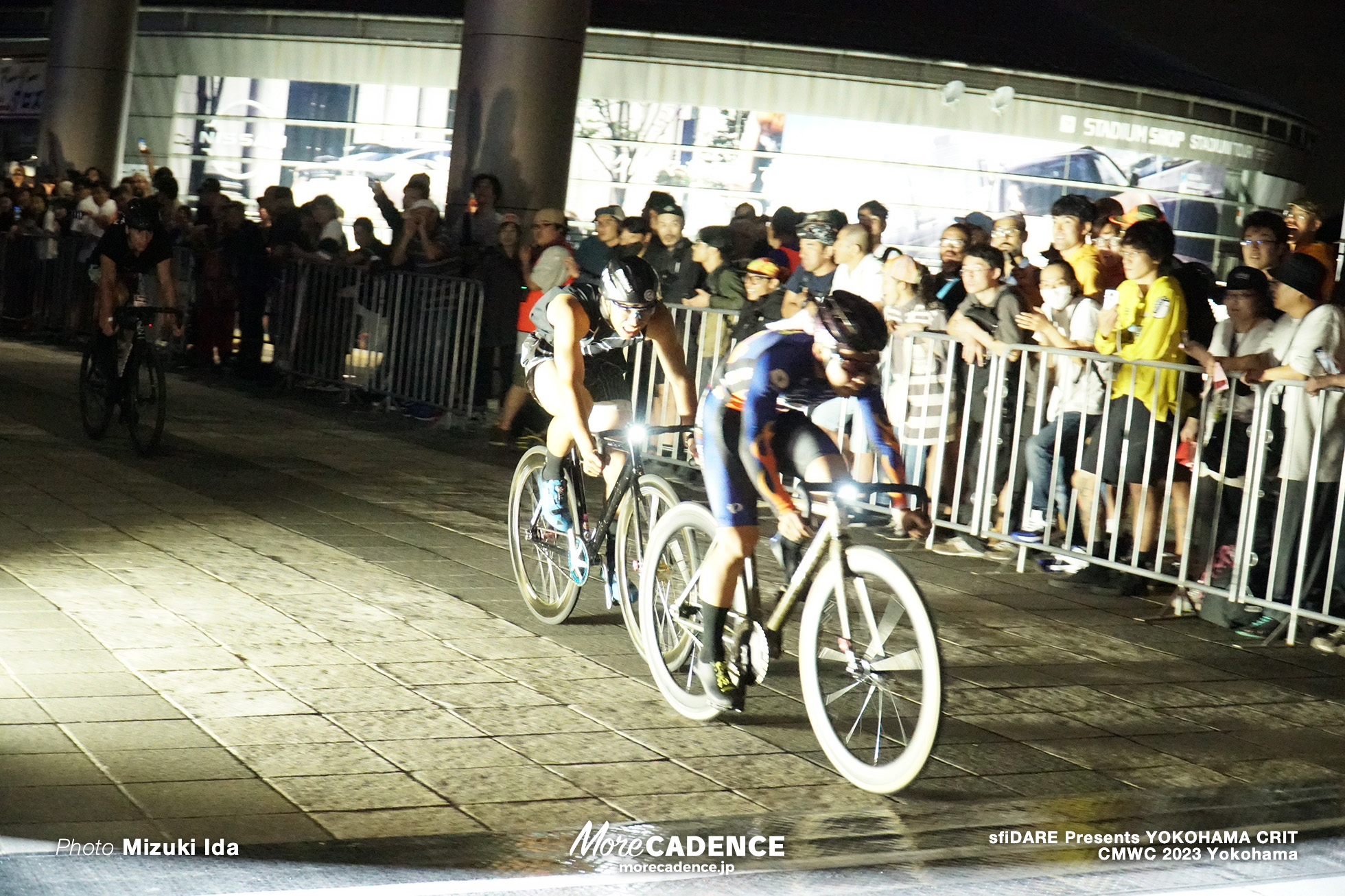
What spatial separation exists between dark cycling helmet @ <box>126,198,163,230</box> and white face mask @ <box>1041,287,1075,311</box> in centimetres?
654

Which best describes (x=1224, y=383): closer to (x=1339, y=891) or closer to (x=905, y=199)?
(x=1339, y=891)

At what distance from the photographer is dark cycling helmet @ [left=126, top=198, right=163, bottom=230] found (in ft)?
38.3

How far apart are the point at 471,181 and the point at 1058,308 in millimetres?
8486

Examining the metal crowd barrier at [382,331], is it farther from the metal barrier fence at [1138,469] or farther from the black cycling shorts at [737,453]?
the black cycling shorts at [737,453]

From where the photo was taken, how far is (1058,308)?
9.99 metres

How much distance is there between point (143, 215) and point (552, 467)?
233 inches

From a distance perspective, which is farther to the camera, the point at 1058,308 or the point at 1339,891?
the point at 1058,308

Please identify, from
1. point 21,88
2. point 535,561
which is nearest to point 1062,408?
point 535,561

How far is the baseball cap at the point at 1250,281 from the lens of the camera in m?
8.79

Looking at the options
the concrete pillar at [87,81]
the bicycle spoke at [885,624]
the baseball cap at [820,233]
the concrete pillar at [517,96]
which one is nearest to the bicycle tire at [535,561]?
the bicycle spoke at [885,624]

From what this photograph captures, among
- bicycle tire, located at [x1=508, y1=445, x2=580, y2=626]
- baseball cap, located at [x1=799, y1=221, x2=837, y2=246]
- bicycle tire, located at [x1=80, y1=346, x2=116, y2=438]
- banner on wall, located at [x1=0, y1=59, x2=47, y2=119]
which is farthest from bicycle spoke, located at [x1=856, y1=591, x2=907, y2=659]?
banner on wall, located at [x1=0, y1=59, x2=47, y2=119]

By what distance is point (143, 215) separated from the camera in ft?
38.5

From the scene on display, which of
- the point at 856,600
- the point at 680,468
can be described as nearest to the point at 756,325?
the point at 680,468

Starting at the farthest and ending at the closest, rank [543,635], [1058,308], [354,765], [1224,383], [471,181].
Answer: [471,181], [1058,308], [1224,383], [543,635], [354,765]
